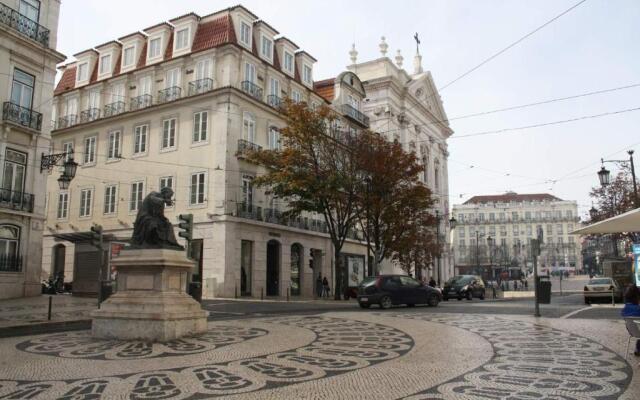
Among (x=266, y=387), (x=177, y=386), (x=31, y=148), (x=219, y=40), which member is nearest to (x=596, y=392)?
(x=266, y=387)

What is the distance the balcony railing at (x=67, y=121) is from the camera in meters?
37.6

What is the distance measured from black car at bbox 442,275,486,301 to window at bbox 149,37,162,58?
24758 millimetres

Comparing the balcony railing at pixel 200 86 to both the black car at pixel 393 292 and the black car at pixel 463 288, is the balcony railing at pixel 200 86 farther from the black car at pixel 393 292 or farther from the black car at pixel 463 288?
the black car at pixel 463 288

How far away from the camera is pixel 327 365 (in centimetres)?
755

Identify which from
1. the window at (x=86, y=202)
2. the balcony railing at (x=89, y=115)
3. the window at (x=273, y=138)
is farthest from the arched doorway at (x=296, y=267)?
the balcony railing at (x=89, y=115)

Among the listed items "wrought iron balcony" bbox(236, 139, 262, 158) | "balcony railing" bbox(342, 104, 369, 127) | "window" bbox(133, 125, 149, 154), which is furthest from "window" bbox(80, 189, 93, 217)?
"balcony railing" bbox(342, 104, 369, 127)

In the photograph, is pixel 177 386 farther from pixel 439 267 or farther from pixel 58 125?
pixel 439 267

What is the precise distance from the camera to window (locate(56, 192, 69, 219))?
3769 cm

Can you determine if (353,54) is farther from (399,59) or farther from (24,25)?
(24,25)

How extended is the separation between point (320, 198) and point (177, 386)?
22.7 m

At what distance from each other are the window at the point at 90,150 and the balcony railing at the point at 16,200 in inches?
503

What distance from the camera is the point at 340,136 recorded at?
31672 millimetres

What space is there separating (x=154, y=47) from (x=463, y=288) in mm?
26029

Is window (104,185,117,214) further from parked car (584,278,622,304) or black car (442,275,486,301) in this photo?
parked car (584,278,622,304)
